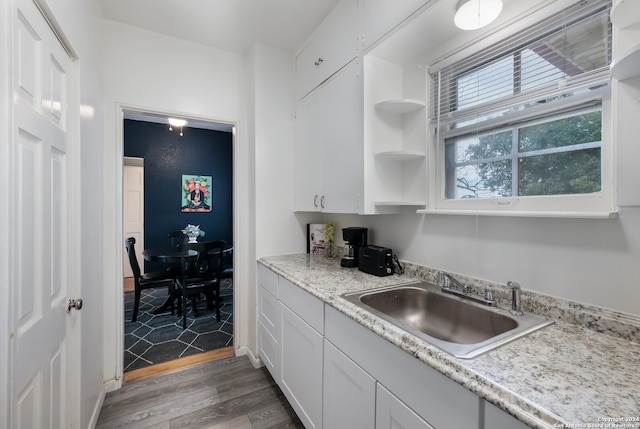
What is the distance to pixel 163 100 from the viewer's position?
7.36 feet

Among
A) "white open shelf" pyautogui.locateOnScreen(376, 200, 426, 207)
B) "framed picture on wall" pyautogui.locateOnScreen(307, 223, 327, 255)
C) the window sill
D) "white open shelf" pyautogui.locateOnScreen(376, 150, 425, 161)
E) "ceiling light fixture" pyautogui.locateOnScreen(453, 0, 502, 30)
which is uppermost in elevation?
"ceiling light fixture" pyautogui.locateOnScreen(453, 0, 502, 30)

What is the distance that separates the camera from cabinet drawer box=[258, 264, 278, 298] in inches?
78.0

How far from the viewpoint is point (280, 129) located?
2463 mm

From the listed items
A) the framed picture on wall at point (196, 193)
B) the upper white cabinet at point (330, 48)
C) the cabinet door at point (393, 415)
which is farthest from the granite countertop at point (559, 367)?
the framed picture on wall at point (196, 193)

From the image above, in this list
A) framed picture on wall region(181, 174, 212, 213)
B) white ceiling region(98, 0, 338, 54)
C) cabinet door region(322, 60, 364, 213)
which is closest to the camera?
cabinet door region(322, 60, 364, 213)

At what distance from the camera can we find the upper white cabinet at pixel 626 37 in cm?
77

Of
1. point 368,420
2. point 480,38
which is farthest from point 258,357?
point 480,38

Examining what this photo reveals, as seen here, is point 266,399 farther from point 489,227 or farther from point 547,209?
point 547,209

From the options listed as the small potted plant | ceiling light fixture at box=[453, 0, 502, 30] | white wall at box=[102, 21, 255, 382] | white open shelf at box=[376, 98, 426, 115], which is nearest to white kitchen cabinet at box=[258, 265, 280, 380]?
white wall at box=[102, 21, 255, 382]

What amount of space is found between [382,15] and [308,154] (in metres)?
1.05

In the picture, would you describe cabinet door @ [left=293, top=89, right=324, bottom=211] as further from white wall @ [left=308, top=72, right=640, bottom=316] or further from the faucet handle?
the faucet handle

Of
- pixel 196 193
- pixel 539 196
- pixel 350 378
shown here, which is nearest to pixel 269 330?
pixel 350 378

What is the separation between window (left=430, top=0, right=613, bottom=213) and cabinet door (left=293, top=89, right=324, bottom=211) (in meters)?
0.86

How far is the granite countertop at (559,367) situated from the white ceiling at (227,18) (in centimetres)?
199
